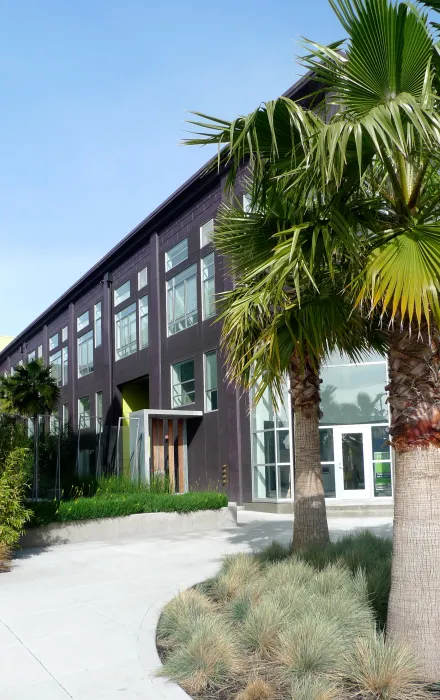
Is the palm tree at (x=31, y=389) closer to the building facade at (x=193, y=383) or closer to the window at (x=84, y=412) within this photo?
the building facade at (x=193, y=383)

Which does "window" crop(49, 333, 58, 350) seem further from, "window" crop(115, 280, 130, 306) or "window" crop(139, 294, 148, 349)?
"window" crop(139, 294, 148, 349)

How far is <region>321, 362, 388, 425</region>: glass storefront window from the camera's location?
2164cm

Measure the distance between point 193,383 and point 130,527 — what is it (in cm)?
1330

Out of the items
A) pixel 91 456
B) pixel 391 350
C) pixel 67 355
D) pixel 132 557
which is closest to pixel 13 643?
pixel 391 350

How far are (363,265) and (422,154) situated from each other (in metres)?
1.07

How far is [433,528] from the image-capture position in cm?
609

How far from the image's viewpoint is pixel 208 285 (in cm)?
2762

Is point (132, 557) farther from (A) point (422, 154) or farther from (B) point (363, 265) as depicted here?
(A) point (422, 154)

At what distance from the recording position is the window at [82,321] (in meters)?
43.1

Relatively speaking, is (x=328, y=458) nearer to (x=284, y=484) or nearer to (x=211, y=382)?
(x=284, y=484)

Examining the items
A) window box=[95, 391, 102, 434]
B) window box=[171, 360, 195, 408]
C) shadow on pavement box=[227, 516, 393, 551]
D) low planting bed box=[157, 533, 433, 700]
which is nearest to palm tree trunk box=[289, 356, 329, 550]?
low planting bed box=[157, 533, 433, 700]

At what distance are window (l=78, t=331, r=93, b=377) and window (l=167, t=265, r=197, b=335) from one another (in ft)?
40.9

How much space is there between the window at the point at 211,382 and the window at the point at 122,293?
32.4 feet

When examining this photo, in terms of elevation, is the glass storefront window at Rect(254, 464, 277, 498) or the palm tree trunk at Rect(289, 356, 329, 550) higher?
the palm tree trunk at Rect(289, 356, 329, 550)
